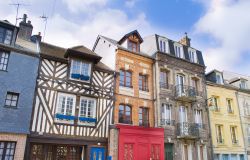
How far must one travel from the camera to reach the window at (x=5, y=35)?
1137 centimetres

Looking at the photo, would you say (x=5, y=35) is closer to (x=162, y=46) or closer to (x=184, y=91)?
(x=162, y=46)

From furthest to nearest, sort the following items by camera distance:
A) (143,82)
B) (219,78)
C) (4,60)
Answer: (219,78)
(143,82)
(4,60)

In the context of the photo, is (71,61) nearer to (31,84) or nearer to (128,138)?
(31,84)

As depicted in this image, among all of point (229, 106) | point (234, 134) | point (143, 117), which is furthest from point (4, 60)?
point (234, 134)

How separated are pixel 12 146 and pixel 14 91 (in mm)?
2459

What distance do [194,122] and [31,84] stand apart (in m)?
11.0

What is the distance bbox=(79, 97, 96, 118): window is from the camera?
1252 centimetres

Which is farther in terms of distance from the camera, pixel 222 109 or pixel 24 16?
pixel 222 109

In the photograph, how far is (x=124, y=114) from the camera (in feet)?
45.5

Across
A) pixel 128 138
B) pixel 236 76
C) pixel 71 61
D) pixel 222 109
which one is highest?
pixel 236 76

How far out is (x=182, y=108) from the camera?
16094mm

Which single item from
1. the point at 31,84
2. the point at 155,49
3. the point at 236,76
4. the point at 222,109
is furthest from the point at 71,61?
the point at 236,76

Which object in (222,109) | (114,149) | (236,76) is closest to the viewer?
(114,149)

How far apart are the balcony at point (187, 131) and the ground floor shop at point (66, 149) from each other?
16.9ft
